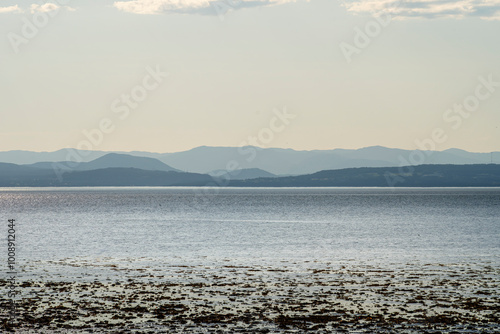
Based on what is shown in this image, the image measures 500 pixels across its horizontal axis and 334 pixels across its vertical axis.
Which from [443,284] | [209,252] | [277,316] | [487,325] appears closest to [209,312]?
[277,316]

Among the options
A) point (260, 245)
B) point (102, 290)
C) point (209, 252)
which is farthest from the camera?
point (260, 245)

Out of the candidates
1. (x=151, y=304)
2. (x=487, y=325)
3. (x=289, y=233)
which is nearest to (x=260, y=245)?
(x=289, y=233)

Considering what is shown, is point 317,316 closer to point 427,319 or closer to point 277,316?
point 277,316

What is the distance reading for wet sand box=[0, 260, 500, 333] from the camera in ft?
98.3

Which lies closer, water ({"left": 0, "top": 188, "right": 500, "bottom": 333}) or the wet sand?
the wet sand

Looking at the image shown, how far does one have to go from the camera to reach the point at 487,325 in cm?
2986

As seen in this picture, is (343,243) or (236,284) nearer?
(236,284)

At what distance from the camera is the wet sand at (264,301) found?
30.0 meters

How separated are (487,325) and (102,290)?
73.5 feet

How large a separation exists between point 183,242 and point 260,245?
1031 centimetres

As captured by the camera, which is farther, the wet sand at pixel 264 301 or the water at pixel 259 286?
the water at pixel 259 286

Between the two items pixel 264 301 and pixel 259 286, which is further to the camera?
pixel 259 286

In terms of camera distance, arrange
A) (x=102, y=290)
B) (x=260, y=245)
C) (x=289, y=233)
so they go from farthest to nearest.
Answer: (x=289, y=233) < (x=260, y=245) < (x=102, y=290)

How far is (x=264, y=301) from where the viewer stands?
3603cm
